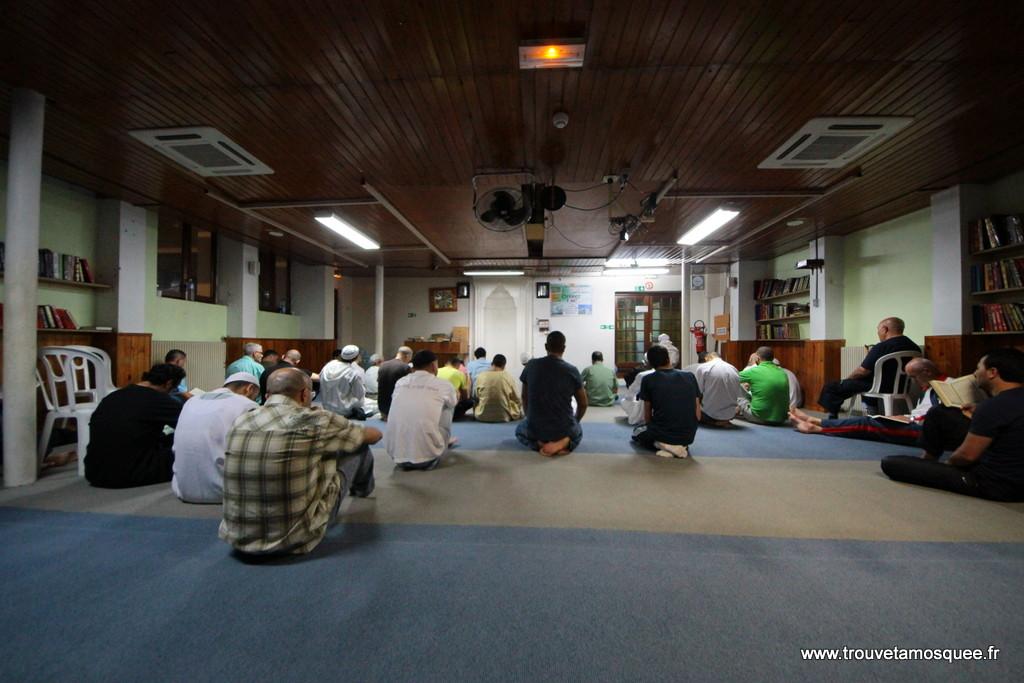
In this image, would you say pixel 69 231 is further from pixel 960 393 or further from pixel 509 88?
pixel 960 393

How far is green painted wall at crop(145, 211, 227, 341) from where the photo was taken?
576 centimetres

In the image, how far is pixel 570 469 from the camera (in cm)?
353

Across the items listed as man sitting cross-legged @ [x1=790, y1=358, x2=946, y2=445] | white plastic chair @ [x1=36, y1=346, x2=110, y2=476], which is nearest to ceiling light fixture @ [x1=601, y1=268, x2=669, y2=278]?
man sitting cross-legged @ [x1=790, y1=358, x2=946, y2=445]

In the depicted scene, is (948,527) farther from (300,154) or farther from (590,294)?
(590,294)

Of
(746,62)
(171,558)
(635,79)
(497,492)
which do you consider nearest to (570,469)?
(497,492)

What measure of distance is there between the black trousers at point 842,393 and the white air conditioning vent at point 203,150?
7.53 metres

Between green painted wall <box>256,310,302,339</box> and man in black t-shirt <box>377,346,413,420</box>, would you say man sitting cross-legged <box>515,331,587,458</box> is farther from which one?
green painted wall <box>256,310,302,339</box>

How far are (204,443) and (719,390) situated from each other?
5404mm

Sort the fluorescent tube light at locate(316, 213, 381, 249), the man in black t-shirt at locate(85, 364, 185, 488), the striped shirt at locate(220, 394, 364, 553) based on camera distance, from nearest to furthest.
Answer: the striped shirt at locate(220, 394, 364, 553) < the man in black t-shirt at locate(85, 364, 185, 488) < the fluorescent tube light at locate(316, 213, 381, 249)

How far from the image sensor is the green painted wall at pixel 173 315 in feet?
18.9

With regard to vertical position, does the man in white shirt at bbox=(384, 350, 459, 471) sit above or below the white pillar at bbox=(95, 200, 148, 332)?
below

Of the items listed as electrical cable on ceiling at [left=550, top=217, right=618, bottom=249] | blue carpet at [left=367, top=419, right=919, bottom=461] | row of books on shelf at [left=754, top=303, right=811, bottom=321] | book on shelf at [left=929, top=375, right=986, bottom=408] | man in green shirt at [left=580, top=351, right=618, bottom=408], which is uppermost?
electrical cable on ceiling at [left=550, top=217, right=618, bottom=249]

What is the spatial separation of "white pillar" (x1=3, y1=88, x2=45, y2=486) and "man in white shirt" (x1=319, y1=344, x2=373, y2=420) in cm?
294

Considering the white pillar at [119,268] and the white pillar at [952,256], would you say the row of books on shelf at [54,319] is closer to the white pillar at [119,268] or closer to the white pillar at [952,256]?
the white pillar at [119,268]
